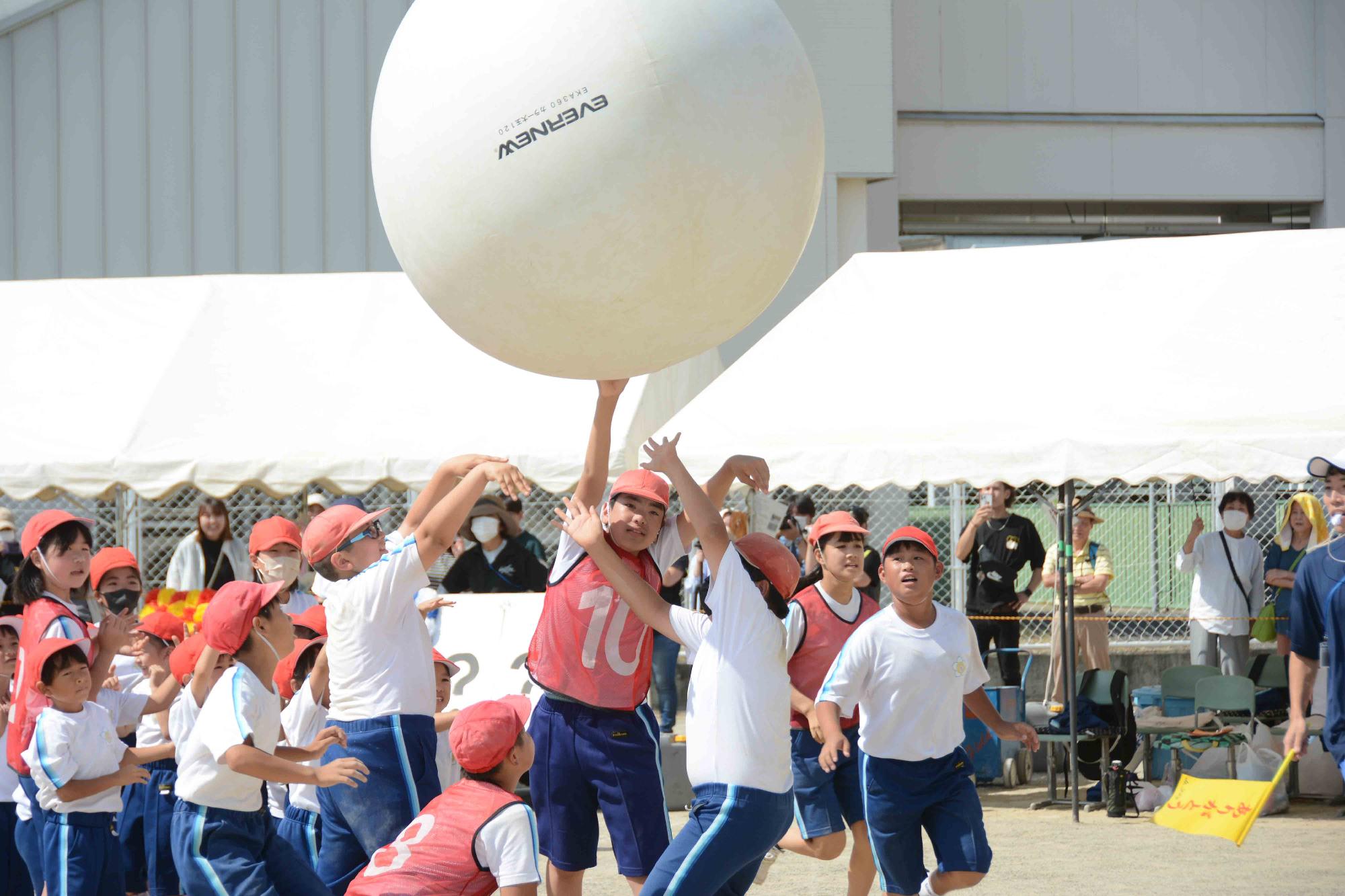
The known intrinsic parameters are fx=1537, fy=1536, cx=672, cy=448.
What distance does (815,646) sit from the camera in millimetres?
6480

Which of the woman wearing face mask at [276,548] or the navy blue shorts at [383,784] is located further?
the woman wearing face mask at [276,548]

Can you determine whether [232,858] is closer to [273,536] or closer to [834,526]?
[273,536]

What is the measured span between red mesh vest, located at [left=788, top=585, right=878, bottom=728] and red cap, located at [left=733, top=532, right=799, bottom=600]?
1.87 metres

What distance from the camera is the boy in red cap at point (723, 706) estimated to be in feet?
14.0

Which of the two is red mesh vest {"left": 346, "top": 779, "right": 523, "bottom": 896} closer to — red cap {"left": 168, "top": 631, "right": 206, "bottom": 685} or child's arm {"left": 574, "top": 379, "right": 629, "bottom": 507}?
child's arm {"left": 574, "top": 379, "right": 629, "bottom": 507}

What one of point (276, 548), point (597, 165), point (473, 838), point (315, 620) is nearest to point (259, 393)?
point (276, 548)

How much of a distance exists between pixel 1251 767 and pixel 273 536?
592cm

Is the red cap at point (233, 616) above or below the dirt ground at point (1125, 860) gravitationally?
above

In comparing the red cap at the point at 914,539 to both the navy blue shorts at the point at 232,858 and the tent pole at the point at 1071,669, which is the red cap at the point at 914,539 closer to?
Result: the navy blue shorts at the point at 232,858

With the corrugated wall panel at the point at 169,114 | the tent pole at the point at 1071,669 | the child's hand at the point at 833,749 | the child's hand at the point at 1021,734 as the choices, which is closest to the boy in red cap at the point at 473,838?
the child's hand at the point at 833,749

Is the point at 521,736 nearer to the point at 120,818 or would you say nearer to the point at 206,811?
the point at 206,811

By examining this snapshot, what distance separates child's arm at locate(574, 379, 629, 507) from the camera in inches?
173

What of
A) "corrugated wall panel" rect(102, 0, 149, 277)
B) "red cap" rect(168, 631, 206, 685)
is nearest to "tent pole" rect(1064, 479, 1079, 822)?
"red cap" rect(168, 631, 206, 685)

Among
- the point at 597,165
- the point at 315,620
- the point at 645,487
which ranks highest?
the point at 597,165
